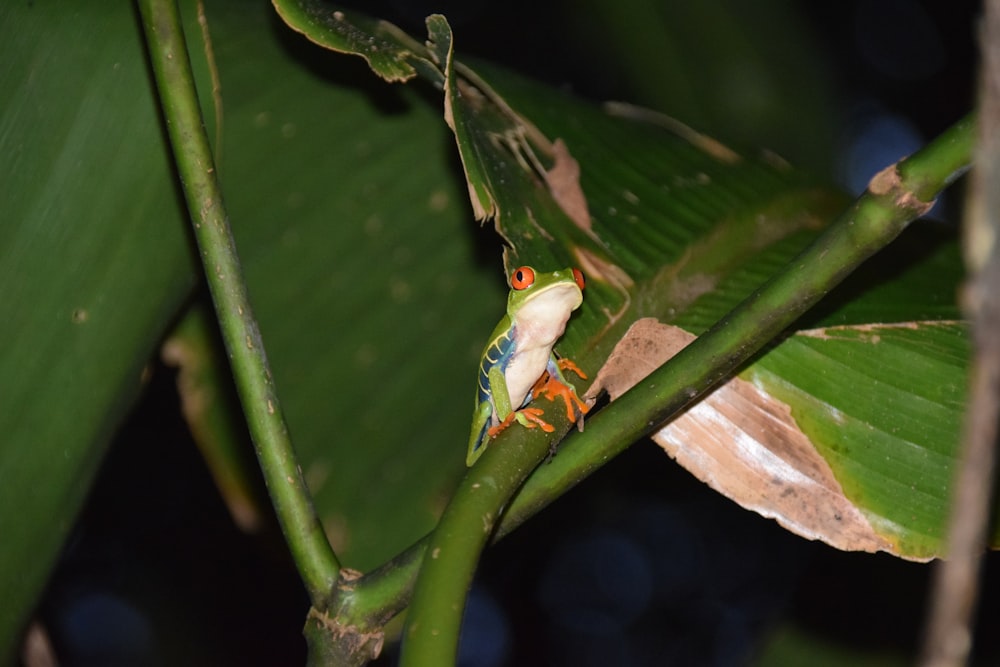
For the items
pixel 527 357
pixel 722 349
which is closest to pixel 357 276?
pixel 527 357

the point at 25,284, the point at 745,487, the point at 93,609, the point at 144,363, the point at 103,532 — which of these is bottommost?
the point at 93,609

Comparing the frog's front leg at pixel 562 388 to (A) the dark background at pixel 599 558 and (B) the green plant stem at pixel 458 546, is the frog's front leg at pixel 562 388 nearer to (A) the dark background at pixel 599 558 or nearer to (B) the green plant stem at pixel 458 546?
(B) the green plant stem at pixel 458 546

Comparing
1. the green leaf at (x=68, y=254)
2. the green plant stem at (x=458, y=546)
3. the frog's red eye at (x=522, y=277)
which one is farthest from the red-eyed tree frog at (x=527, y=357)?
the green leaf at (x=68, y=254)

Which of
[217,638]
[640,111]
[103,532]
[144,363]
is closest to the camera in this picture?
[144,363]

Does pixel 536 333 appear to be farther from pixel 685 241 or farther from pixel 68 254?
pixel 68 254

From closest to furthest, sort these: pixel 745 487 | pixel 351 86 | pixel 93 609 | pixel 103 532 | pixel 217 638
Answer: pixel 745 487 → pixel 351 86 → pixel 217 638 → pixel 103 532 → pixel 93 609

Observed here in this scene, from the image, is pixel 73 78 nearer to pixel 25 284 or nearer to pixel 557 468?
pixel 25 284

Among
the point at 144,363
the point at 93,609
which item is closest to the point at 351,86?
the point at 144,363
